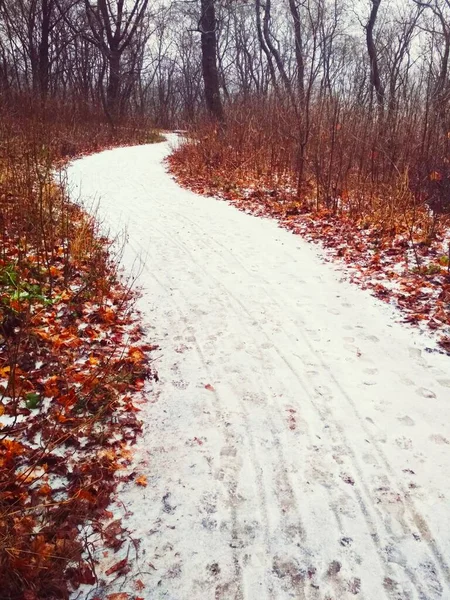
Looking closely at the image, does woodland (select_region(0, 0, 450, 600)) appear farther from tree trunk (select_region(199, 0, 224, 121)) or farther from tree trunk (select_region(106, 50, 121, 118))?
tree trunk (select_region(106, 50, 121, 118))

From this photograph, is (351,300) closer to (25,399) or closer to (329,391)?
(329,391)

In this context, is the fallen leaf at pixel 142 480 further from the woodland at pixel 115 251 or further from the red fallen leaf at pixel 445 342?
the red fallen leaf at pixel 445 342

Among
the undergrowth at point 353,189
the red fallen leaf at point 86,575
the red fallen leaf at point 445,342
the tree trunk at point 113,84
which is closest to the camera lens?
the red fallen leaf at point 86,575

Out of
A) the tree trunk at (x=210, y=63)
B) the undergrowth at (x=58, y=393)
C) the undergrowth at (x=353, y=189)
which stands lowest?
the undergrowth at (x=58, y=393)

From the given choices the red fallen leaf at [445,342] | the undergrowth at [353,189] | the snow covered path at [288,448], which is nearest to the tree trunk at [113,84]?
the undergrowth at [353,189]

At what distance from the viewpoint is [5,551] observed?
1.82 m

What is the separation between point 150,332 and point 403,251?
3.72m

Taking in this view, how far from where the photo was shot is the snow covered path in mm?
1952

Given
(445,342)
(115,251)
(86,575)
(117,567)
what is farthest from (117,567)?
A: (115,251)

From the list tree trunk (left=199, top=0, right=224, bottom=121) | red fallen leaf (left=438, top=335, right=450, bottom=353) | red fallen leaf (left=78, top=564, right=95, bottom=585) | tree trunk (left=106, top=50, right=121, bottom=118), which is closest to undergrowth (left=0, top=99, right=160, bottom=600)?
red fallen leaf (left=78, top=564, right=95, bottom=585)

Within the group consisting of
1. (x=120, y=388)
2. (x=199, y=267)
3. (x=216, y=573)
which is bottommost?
(x=216, y=573)

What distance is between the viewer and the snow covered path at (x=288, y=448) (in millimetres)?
1952

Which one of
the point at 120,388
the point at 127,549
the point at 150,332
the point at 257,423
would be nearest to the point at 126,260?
the point at 150,332

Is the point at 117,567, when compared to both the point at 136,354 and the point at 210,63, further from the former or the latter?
the point at 210,63
